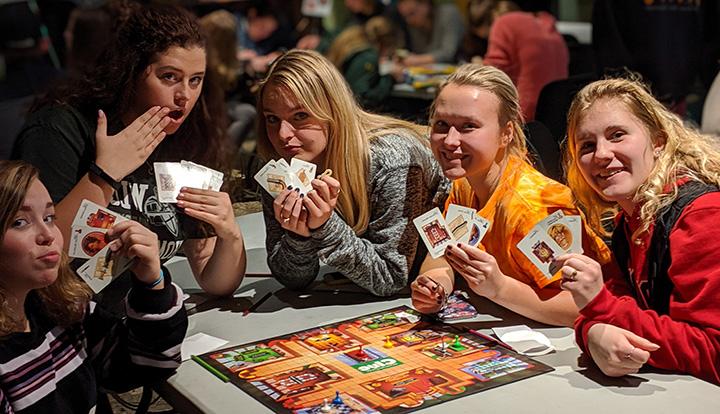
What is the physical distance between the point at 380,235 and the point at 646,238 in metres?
0.83

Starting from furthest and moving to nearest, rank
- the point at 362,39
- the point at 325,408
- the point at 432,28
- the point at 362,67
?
the point at 432,28 → the point at 362,39 → the point at 362,67 → the point at 325,408

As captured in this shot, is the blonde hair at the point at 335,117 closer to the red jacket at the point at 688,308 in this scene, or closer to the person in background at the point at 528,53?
the red jacket at the point at 688,308

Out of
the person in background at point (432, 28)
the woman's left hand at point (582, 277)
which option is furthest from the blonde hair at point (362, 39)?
the woman's left hand at point (582, 277)

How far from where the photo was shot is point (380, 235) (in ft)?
8.88

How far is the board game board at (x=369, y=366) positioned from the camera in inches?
76.9

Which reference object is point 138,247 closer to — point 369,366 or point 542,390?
point 369,366

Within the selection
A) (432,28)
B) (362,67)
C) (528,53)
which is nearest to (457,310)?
(528,53)

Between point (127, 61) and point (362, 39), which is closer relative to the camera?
point (127, 61)

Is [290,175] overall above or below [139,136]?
below

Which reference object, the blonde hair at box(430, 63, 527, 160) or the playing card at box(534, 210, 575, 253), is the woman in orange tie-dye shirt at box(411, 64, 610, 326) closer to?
the blonde hair at box(430, 63, 527, 160)

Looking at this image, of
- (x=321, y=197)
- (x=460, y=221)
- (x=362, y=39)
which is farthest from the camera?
(x=362, y=39)

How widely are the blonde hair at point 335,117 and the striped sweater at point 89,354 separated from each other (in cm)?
68

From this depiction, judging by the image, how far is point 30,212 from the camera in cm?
196

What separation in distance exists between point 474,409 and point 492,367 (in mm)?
226
